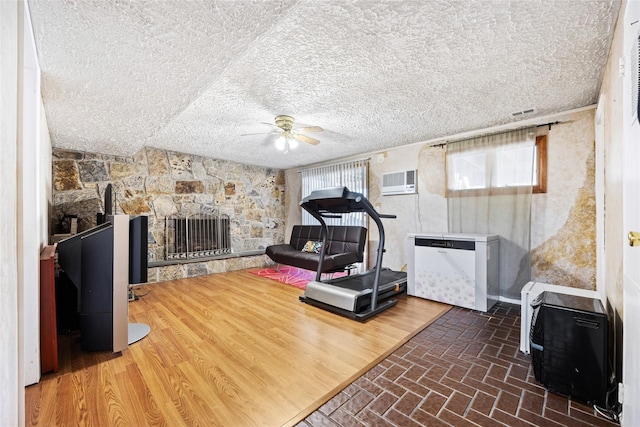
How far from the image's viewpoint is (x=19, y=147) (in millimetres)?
956

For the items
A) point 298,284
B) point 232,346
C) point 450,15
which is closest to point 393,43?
point 450,15

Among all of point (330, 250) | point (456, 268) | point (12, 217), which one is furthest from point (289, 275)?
point (12, 217)

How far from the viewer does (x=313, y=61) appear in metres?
1.87

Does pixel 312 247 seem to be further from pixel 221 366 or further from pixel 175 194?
pixel 221 366

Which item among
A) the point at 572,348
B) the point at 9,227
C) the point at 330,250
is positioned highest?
the point at 9,227

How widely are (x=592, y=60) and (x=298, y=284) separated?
382cm

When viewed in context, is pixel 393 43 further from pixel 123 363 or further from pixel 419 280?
pixel 123 363

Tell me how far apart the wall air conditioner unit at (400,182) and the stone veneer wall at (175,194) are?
9.04 ft

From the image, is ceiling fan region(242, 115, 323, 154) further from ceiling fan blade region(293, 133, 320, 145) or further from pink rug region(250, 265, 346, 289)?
pink rug region(250, 265, 346, 289)

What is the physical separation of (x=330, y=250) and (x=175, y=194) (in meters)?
2.86

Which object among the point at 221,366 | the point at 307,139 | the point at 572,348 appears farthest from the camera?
the point at 307,139

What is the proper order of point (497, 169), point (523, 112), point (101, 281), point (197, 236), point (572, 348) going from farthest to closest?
point (197, 236), point (497, 169), point (523, 112), point (101, 281), point (572, 348)

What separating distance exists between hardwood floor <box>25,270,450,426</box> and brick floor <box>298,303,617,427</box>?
0.12m

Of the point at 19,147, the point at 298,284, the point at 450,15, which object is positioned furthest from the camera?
the point at 298,284
